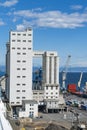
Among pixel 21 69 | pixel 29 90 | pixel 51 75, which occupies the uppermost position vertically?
pixel 21 69

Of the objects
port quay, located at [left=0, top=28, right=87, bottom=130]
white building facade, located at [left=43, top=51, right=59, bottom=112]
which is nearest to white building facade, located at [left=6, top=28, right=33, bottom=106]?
port quay, located at [left=0, top=28, right=87, bottom=130]

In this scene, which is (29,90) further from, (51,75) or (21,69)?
(51,75)

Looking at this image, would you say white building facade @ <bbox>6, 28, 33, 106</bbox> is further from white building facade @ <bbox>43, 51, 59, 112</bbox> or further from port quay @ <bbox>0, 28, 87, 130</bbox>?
white building facade @ <bbox>43, 51, 59, 112</bbox>

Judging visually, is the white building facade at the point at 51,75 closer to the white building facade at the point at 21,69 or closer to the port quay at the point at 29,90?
the port quay at the point at 29,90

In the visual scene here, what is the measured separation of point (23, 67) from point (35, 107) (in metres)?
5.43

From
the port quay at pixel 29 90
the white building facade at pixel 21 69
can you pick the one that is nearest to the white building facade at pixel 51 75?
the port quay at pixel 29 90

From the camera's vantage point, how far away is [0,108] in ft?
21.1

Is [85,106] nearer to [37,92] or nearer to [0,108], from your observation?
[37,92]

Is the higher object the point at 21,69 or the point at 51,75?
the point at 21,69

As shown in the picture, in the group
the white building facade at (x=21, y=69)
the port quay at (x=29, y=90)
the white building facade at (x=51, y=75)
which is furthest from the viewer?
the white building facade at (x=51, y=75)

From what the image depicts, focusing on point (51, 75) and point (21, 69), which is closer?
point (21, 69)

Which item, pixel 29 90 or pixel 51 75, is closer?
pixel 29 90

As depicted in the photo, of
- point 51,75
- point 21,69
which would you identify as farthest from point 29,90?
point 51,75

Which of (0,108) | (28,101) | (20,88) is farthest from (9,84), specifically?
(0,108)
